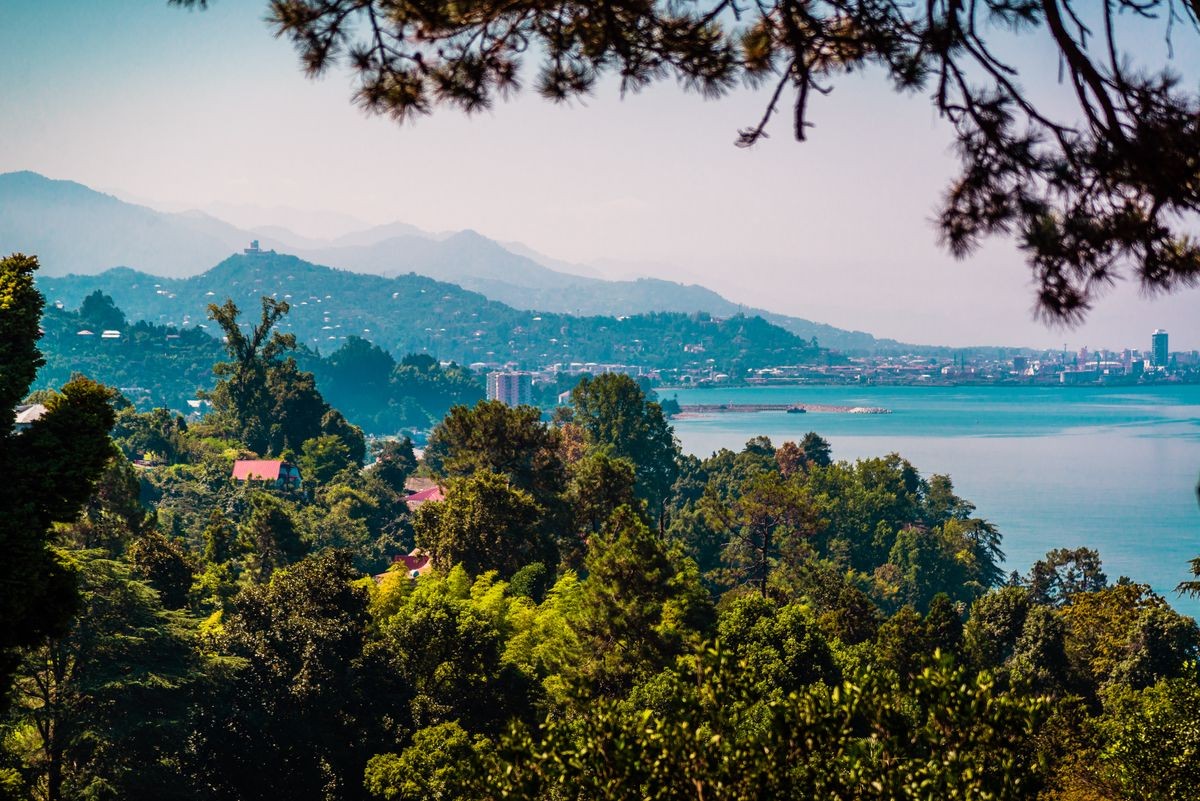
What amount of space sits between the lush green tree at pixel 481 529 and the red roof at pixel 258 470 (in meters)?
18.7

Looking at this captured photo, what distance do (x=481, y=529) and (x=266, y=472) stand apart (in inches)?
800

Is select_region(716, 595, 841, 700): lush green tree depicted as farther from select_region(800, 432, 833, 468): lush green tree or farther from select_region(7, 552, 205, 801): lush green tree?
select_region(800, 432, 833, 468): lush green tree

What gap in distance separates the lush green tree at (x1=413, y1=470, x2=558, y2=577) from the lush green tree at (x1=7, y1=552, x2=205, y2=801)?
22.4 feet

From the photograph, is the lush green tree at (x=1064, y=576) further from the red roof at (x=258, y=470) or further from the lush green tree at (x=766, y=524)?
the red roof at (x=258, y=470)

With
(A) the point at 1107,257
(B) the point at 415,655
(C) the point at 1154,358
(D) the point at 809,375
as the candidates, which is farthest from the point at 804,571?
(C) the point at 1154,358

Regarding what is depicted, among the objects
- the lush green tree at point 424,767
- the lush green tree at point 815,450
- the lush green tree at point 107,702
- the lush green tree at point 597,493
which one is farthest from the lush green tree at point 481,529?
the lush green tree at point 815,450

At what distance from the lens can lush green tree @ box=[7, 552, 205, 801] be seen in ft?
39.0

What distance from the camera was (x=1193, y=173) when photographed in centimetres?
439

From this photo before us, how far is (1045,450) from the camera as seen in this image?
88250 mm

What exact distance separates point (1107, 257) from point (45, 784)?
1204cm

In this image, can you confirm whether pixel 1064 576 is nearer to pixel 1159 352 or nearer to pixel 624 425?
pixel 624 425

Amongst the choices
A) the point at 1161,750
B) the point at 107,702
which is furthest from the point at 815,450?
the point at 107,702

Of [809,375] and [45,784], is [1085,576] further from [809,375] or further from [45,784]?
[809,375]

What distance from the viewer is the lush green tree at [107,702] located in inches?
468
